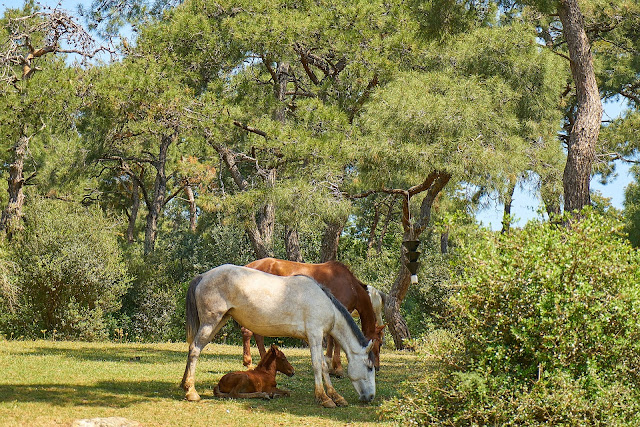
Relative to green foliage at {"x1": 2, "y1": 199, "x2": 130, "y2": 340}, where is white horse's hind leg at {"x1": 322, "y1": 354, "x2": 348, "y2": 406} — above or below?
below

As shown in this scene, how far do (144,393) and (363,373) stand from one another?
2.64 m

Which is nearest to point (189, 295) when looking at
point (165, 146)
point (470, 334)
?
point (470, 334)

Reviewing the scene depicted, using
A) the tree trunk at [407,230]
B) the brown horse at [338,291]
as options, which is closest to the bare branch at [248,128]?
the tree trunk at [407,230]

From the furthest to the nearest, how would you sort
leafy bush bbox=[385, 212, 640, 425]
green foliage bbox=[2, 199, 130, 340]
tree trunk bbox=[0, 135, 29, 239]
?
1. green foliage bbox=[2, 199, 130, 340]
2. tree trunk bbox=[0, 135, 29, 239]
3. leafy bush bbox=[385, 212, 640, 425]

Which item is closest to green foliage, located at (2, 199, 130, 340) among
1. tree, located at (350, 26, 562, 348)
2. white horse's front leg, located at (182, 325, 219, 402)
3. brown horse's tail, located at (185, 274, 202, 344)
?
tree, located at (350, 26, 562, 348)

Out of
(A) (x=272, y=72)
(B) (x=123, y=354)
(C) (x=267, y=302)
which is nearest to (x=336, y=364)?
(C) (x=267, y=302)

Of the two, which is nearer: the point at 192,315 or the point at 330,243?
the point at 192,315

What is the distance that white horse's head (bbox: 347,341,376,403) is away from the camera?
835 centimetres

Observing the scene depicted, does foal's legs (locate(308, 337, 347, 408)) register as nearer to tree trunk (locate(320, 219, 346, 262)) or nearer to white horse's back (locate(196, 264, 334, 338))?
white horse's back (locate(196, 264, 334, 338))

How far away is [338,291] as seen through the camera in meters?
10.5

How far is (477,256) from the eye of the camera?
19.1 ft

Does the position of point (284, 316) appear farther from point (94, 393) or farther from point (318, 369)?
point (94, 393)

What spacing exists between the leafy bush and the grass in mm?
2005

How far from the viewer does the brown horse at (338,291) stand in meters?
10.3
